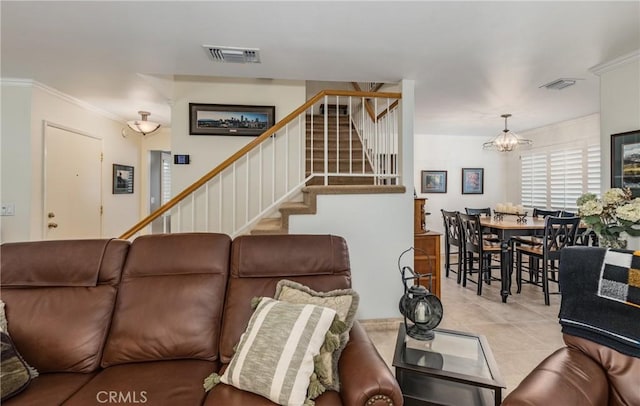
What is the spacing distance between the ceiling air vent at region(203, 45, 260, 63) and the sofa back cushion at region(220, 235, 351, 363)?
5.01 feet

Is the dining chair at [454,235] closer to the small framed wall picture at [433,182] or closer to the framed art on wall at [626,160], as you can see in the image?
the small framed wall picture at [433,182]

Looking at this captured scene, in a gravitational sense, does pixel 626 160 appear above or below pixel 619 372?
above

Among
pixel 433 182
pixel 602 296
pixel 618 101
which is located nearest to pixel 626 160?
pixel 618 101

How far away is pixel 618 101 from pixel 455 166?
11.8ft

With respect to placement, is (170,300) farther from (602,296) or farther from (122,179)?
(122,179)

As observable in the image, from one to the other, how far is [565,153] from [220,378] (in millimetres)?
6051

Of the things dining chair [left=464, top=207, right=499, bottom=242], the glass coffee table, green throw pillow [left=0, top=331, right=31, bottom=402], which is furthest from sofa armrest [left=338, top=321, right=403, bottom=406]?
dining chair [left=464, top=207, right=499, bottom=242]

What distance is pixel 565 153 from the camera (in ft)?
17.1

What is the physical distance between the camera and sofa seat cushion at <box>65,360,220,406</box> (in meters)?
1.29

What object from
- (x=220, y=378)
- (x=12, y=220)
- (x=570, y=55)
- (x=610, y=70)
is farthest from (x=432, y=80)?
(x=12, y=220)

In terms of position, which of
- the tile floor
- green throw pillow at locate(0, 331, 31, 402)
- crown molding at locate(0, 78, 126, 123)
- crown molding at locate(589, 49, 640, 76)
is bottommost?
the tile floor

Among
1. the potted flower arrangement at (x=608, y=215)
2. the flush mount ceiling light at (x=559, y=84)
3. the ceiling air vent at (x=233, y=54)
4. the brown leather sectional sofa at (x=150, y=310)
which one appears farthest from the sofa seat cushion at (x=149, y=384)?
the flush mount ceiling light at (x=559, y=84)

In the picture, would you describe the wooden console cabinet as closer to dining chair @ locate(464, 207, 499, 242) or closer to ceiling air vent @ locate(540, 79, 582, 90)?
dining chair @ locate(464, 207, 499, 242)

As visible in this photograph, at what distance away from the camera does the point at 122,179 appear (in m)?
4.84
